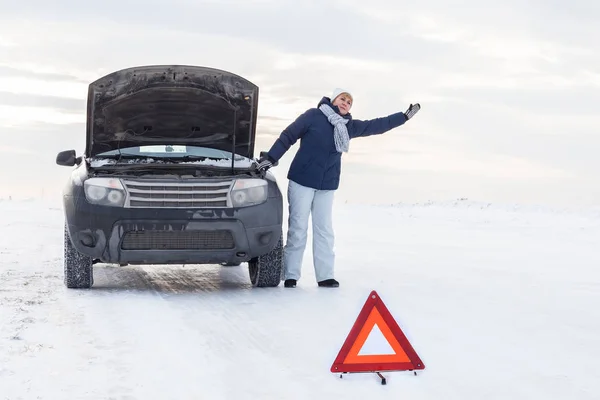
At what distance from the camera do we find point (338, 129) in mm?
8430

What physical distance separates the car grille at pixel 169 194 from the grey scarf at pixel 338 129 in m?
1.69

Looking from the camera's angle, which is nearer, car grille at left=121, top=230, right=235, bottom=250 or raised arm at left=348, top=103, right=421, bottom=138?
car grille at left=121, top=230, right=235, bottom=250

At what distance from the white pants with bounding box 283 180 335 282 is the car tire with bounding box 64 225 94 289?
205 centimetres

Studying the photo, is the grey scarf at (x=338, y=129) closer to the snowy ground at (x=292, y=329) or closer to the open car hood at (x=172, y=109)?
the open car hood at (x=172, y=109)

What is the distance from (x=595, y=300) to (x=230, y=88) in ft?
14.1

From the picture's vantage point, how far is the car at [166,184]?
7.35m

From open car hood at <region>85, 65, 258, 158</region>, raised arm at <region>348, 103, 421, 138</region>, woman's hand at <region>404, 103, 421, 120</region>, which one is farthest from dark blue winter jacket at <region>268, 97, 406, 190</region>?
woman's hand at <region>404, 103, 421, 120</region>

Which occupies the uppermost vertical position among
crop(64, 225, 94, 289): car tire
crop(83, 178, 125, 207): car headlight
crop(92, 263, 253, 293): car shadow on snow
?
crop(83, 178, 125, 207): car headlight

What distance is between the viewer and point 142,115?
8.48 metres

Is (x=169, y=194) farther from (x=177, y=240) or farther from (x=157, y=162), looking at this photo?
(x=157, y=162)

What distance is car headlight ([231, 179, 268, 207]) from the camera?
748cm

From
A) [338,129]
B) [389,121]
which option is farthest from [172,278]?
[389,121]

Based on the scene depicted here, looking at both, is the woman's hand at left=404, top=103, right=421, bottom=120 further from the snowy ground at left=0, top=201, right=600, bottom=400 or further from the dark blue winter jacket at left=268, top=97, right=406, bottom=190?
the snowy ground at left=0, top=201, right=600, bottom=400

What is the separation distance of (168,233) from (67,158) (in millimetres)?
1652
